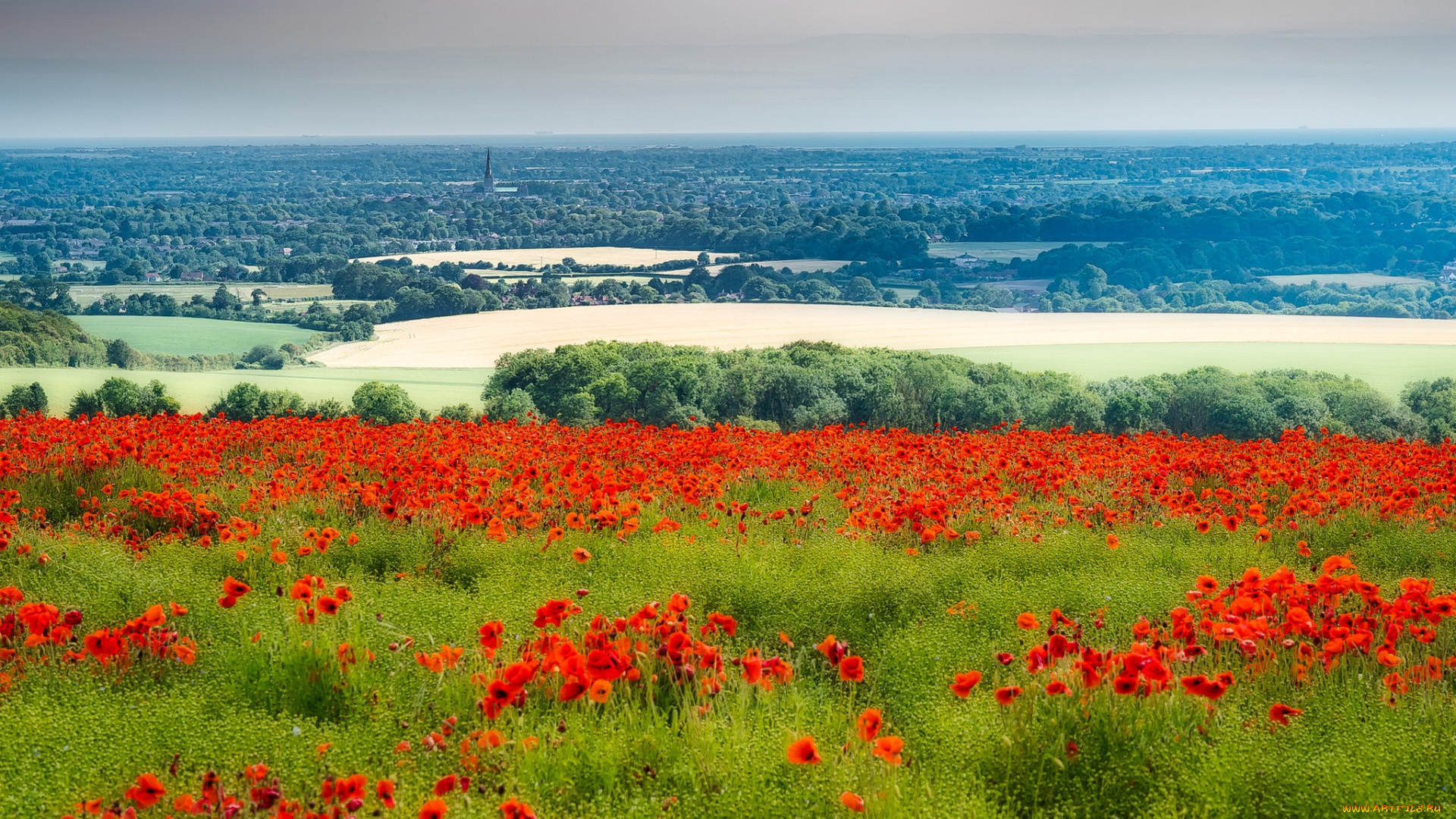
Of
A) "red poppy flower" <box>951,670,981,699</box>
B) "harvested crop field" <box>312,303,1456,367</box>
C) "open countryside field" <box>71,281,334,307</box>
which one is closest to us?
"red poppy flower" <box>951,670,981,699</box>

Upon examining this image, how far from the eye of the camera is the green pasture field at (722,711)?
8.70 feet

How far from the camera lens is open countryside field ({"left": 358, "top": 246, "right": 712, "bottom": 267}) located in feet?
63.9

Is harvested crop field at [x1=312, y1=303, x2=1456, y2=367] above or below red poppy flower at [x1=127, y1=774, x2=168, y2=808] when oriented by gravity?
below

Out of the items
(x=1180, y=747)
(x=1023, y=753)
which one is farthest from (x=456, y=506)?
(x=1180, y=747)

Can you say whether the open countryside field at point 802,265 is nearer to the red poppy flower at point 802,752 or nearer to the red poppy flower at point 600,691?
the red poppy flower at point 600,691

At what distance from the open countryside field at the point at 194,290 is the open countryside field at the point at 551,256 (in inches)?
57.7

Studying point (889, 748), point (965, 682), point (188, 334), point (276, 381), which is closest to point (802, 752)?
point (889, 748)

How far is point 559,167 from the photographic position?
2575cm

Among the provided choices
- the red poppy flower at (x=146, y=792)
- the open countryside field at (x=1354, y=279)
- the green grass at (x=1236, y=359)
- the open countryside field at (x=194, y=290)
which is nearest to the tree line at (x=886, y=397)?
the green grass at (x=1236, y=359)

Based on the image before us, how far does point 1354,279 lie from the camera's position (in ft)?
64.7

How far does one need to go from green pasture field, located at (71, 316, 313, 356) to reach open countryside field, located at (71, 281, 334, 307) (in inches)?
24.8

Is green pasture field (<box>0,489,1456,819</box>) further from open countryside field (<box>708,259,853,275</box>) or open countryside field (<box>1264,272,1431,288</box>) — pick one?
open countryside field (<box>1264,272,1431,288</box>)

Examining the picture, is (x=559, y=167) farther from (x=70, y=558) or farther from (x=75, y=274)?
(x=70, y=558)

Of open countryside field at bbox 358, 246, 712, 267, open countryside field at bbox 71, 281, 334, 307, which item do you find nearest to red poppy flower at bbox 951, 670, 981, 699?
open countryside field at bbox 71, 281, 334, 307
